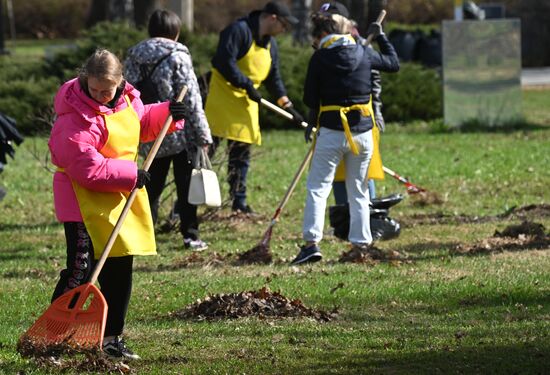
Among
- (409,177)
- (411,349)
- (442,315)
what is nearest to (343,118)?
(442,315)

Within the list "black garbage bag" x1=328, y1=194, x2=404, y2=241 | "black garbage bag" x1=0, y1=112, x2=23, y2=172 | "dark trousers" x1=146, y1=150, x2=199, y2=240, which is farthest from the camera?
"black garbage bag" x1=0, y1=112, x2=23, y2=172

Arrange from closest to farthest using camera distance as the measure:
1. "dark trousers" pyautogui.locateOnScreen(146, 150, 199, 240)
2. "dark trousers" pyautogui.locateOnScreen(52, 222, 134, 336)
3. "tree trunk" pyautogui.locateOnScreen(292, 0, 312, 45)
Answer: "dark trousers" pyautogui.locateOnScreen(52, 222, 134, 336) → "dark trousers" pyautogui.locateOnScreen(146, 150, 199, 240) → "tree trunk" pyautogui.locateOnScreen(292, 0, 312, 45)

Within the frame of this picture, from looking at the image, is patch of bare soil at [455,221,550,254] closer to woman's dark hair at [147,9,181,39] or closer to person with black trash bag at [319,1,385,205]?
person with black trash bag at [319,1,385,205]

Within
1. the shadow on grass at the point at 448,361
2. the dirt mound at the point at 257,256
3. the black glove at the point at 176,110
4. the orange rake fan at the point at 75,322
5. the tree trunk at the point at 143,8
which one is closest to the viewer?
the shadow on grass at the point at 448,361

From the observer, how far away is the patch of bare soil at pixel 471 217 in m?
11.8

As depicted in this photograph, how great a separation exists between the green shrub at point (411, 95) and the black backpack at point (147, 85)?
443 inches

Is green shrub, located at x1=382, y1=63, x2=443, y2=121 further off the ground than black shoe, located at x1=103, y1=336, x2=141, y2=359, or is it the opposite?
black shoe, located at x1=103, y1=336, x2=141, y2=359

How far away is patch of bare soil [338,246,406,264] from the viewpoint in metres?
9.55

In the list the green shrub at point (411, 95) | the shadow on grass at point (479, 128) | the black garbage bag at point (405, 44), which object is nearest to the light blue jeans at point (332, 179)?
the shadow on grass at point (479, 128)

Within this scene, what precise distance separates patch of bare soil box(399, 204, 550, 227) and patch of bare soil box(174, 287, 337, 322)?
13.6ft

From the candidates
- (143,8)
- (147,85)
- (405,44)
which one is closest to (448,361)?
(147,85)

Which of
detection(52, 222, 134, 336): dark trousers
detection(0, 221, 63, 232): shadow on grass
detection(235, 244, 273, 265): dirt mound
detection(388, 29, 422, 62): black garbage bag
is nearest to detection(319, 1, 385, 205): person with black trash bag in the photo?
detection(235, 244, 273, 265): dirt mound

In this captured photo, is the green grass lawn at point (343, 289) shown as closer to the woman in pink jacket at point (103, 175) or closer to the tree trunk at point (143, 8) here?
the woman in pink jacket at point (103, 175)

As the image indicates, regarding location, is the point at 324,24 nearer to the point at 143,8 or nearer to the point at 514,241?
the point at 514,241
